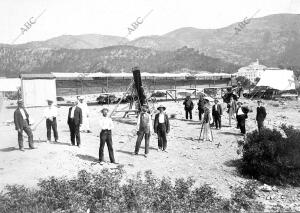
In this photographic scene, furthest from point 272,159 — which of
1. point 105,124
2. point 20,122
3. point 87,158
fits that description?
point 20,122

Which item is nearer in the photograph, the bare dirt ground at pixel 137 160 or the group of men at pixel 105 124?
the bare dirt ground at pixel 137 160

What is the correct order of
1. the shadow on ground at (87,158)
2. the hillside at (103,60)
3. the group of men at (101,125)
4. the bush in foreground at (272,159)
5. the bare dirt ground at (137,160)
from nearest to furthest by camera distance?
the bare dirt ground at (137,160) → the group of men at (101,125) → the bush in foreground at (272,159) → the shadow on ground at (87,158) → the hillside at (103,60)

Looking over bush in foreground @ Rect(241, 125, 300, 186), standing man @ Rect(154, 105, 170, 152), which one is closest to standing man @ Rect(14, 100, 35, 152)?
standing man @ Rect(154, 105, 170, 152)

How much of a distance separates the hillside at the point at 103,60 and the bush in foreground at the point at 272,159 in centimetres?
8538

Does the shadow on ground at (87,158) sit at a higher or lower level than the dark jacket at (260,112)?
lower

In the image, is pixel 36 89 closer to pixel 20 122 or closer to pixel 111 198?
pixel 20 122

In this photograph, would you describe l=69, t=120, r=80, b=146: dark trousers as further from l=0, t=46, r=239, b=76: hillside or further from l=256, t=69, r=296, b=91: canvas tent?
l=0, t=46, r=239, b=76: hillside

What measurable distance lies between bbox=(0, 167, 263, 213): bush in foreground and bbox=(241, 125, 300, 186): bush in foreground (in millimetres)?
Answer: 2483

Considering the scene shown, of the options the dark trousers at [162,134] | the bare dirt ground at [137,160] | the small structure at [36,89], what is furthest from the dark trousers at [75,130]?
the small structure at [36,89]

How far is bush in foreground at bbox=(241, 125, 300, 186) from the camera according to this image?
10492mm

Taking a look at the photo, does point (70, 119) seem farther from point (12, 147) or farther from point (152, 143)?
point (152, 143)

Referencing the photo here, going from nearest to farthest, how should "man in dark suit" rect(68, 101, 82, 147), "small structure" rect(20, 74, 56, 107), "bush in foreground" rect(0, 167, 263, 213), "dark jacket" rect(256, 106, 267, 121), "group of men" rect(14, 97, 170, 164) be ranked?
"bush in foreground" rect(0, 167, 263, 213) < "group of men" rect(14, 97, 170, 164) < "man in dark suit" rect(68, 101, 82, 147) < "dark jacket" rect(256, 106, 267, 121) < "small structure" rect(20, 74, 56, 107)

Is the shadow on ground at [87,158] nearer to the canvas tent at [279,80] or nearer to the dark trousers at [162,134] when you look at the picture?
the dark trousers at [162,134]

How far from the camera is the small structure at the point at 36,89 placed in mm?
25700
